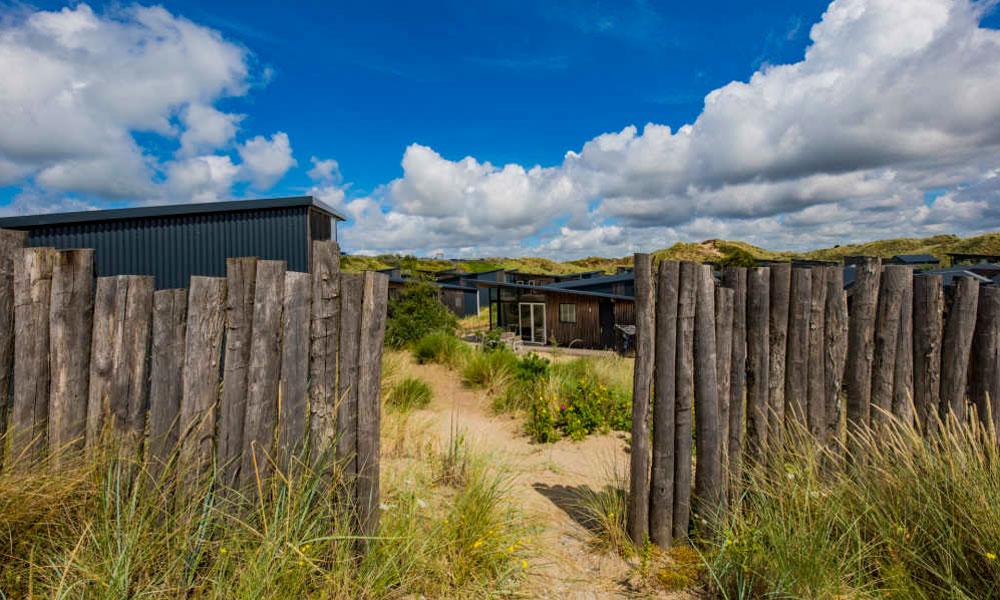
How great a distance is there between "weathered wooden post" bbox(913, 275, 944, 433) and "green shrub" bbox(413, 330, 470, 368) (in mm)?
7752

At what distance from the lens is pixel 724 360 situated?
10.2 feet

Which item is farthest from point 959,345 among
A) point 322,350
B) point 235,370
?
point 235,370

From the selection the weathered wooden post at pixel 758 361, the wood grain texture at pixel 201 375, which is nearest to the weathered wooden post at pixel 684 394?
the weathered wooden post at pixel 758 361

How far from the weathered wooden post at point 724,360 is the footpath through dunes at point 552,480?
1000 mm

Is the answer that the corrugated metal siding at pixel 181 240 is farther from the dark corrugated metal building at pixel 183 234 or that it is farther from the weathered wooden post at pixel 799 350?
the weathered wooden post at pixel 799 350

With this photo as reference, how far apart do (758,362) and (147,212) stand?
13986 millimetres

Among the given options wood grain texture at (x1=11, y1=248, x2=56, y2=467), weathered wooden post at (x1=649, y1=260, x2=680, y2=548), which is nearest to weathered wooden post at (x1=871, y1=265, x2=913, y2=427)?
weathered wooden post at (x1=649, y1=260, x2=680, y2=548)

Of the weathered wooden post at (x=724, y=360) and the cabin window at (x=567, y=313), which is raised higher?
the weathered wooden post at (x=724, y=360)

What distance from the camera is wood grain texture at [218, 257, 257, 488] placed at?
2.51 meters

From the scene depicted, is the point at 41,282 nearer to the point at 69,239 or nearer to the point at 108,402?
the point at 108,402

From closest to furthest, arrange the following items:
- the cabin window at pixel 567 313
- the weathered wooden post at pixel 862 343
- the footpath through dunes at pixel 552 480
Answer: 1. the footpath through dunes at pixel 552 480
2. the weathered wooden post at pixel 862 343
3. the cabin window at pixel 567 313

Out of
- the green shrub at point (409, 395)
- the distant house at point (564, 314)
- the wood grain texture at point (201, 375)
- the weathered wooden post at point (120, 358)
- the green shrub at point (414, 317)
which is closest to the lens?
the wood grain texture at point (201, 375)

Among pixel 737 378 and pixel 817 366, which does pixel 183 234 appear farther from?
pixel 817 366

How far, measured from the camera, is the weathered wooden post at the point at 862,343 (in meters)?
3.28
